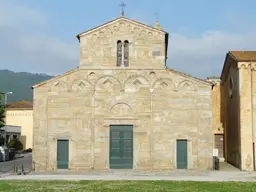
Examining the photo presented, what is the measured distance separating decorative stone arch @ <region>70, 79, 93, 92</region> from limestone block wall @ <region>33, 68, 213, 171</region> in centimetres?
2

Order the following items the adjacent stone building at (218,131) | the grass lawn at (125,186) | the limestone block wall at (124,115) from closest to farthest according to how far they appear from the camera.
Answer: the grass lawn at (125,186), the limestone block wall at (124,115), the adjacent stone building at (218,131)

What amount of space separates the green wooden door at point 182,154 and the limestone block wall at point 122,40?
5806 millimetres

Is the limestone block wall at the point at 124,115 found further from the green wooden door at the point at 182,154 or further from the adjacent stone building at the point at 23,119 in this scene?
the adjacent stone building at the point at 23,119

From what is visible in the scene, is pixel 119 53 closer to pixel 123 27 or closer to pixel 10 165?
pixel 123 27

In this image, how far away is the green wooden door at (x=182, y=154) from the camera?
2761 cm

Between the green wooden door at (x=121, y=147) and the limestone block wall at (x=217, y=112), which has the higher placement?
the limestone block wall at (x=217, y=112)

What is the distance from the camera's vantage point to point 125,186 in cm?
1859

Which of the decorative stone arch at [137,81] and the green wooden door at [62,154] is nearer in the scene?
the green wooden door at [62,154]

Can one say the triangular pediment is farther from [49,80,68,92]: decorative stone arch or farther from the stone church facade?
[49,80,68,92]: decorative stone arch

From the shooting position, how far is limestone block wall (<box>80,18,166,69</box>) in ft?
94.7

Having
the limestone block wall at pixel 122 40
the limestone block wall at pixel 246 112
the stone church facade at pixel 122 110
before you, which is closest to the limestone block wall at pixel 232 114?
the limestone block wall at pixel 246 112

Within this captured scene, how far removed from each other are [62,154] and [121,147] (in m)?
4.22

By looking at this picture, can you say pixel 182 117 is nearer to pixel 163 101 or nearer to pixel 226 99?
pixel 163 101

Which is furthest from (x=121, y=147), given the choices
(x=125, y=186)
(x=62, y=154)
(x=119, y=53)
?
(x=125, y=186)
